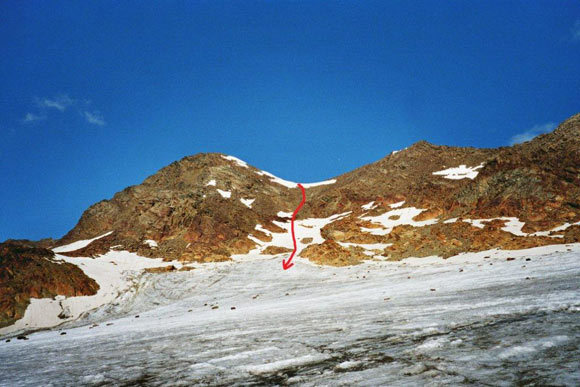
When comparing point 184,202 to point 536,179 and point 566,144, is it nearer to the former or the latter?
point 536,179

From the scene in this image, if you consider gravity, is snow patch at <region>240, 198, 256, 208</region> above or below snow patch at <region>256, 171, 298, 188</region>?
below

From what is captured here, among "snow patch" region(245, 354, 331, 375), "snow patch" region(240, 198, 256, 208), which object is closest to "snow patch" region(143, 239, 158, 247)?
"snow patch" region(240, 198, 256, 208)

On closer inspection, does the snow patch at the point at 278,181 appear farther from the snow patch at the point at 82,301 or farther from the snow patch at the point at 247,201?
the snow patch at the point at 82,301

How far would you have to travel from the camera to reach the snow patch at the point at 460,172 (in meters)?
87.1

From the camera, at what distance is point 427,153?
4227 inches

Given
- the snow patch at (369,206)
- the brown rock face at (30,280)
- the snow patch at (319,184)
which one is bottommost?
the brown rock face at (30,280)

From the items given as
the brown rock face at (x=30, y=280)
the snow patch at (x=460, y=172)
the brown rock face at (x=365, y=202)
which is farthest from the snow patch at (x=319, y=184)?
the brown rock face at (x=30, y=280)

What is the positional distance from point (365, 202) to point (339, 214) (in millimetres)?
7845

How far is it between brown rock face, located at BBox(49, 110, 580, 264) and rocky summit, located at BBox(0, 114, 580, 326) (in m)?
0.28

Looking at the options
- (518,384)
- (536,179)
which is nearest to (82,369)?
(518,384)

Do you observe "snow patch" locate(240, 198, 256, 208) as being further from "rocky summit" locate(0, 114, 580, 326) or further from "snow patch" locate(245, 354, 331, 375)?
"snow patch" locate(245, 354, 331, 375)

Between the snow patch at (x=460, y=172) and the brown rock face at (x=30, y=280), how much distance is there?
280 ft

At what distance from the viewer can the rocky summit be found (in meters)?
40.9

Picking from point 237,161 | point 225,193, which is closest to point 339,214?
point 225,193
